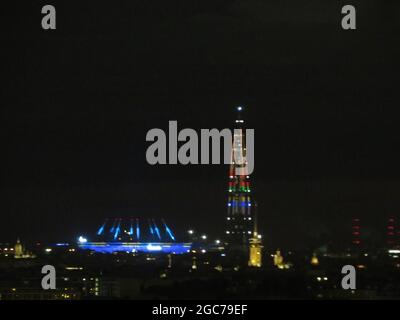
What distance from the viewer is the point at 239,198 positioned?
36062 millimetres

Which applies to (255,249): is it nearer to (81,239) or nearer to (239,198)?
(239,198)

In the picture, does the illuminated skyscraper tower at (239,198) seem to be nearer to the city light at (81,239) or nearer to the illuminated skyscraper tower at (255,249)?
the illuminated skyscraper tower at (255,249)

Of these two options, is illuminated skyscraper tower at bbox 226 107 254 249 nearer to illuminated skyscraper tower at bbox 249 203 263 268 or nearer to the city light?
illuminated skyscraper tower at bbox 249 203 263 268

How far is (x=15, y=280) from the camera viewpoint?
90.8 feet

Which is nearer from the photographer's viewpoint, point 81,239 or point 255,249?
point 255,249

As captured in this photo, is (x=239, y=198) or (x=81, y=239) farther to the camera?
(x=81, y=239)

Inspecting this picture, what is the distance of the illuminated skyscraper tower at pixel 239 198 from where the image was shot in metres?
31.6

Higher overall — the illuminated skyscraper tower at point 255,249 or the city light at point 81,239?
the illuminated skyscraper tower at point 255,249

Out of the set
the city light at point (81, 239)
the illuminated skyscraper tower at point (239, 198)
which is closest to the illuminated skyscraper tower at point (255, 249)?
the illuminated skyscraper tower at point (239, 198)

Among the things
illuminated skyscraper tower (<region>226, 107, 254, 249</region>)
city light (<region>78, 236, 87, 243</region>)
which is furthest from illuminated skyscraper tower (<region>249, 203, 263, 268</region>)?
city light (<region>78, 236, 87, 243</region>)

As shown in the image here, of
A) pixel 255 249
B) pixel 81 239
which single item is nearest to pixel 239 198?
pixel 255 249

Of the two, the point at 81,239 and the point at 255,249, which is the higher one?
the point at 255,249
